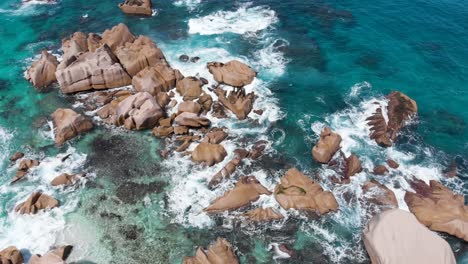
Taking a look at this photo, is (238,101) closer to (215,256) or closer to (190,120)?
(190,120)

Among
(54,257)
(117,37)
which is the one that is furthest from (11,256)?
(117,37)

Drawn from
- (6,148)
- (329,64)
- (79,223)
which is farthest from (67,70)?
(329,64)

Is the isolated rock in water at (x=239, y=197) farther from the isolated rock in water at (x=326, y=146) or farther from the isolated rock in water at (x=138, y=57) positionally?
the isolated rock in water at (x=138, y=57)

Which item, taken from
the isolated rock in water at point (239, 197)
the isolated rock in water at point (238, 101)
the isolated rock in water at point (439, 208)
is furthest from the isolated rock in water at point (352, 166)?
the isolated rock in water at point (238, 101)

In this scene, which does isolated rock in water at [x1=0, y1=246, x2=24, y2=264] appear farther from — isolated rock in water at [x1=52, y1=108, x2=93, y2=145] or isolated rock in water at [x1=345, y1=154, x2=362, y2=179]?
isolated rock in water at [x1=345, y1=154, x2=362, y2=179]

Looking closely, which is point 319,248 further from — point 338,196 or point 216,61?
point 216,61
